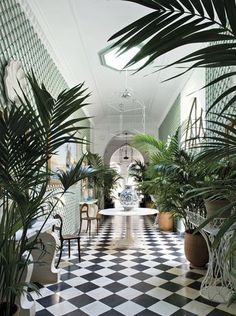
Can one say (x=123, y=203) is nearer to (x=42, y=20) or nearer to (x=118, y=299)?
(x=118, y=299)

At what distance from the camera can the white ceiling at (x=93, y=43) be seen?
4.06 meters

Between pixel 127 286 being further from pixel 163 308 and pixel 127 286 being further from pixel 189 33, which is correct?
pixel 189 33

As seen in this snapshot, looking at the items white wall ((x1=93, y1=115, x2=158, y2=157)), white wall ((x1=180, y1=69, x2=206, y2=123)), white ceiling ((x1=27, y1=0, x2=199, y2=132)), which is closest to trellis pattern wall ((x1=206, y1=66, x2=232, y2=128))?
white wall ((x1=180, y1=69, x2=206, y2=123))

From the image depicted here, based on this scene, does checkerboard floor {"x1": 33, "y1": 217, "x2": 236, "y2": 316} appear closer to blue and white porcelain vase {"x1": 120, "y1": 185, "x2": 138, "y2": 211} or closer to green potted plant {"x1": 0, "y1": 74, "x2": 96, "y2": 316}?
blue and white porcelain vase {"x1": 120, "y1": 185, "x2": 138, "y2": 211}

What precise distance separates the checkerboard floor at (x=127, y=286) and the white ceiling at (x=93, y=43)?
2350 millimetres

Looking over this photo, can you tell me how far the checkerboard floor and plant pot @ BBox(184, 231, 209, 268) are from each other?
0.17 metres

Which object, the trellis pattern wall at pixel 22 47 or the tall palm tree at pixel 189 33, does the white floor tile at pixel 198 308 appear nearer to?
the trellis pattern wall at pixel 22 47

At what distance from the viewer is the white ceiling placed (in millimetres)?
4062

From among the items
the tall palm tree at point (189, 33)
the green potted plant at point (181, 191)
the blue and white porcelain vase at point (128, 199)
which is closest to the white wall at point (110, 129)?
the blue and white porcelain vase at point (128, 199)

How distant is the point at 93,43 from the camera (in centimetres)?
514

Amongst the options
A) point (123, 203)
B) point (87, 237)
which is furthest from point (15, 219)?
point (87, 237)

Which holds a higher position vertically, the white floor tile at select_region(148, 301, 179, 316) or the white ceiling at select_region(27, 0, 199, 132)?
the white ceiling at select_region(27, 0, 199, 132)

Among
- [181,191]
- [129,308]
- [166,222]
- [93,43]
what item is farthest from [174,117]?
[129,308]

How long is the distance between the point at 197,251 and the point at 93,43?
3887mm
